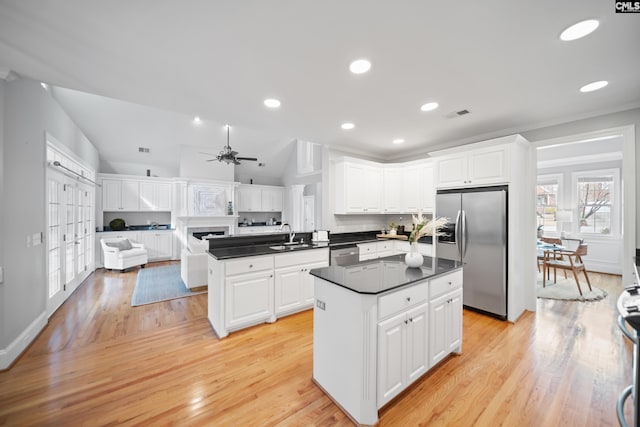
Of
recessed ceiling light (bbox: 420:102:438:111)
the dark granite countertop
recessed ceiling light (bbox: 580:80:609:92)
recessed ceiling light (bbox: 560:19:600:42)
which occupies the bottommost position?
the dark granite countertop

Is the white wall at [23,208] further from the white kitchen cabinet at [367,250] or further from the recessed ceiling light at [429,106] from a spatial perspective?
the recessed ceiling light at [429,106]

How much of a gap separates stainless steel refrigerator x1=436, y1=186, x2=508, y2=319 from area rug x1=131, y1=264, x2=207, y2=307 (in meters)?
4.24

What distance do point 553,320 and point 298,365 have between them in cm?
336

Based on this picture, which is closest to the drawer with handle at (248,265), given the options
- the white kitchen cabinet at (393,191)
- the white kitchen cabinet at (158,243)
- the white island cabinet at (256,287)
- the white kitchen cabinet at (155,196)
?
the white island cabinet at (256,287)

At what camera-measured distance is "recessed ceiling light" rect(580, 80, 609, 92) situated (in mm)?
2391

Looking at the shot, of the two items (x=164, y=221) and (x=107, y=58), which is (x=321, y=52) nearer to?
(x=107, y=58)

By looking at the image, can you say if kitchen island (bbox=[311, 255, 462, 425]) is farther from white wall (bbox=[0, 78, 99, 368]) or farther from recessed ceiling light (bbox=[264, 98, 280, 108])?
white wall (bbox=[0, 78, 99, 368])

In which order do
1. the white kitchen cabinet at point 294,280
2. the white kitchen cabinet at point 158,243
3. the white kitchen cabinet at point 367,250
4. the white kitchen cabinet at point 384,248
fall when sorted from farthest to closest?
the white kitchen cabinet at point 158,243 → the white kitchen cabinet at point 384,248 → the white kitchen cabinet at point 367,250 → the white kitchen cabinet at point 294,280

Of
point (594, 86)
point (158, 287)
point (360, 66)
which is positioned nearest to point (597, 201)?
point (594, 86)

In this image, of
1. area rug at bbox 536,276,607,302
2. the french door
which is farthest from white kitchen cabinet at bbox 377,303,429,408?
the french door

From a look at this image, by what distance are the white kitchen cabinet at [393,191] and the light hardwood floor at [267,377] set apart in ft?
7.89

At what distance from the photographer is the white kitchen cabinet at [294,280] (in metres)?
3.22

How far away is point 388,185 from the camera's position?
5.02 metres

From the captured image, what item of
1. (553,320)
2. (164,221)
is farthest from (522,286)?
(164,221)
